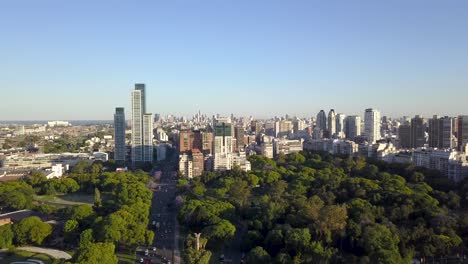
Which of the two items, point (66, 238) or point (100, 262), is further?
point (66, 238)

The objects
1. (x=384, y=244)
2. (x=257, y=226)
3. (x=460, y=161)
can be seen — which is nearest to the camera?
(x=384, y=244)

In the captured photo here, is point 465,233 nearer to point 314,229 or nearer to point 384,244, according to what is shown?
point 384,244

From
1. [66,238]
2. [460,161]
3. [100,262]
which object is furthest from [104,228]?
[460,161]

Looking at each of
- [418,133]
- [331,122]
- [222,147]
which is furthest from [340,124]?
[222,147]

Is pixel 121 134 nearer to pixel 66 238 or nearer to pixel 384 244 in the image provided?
pixel 66 238

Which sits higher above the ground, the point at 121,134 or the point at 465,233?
the point at 121,134

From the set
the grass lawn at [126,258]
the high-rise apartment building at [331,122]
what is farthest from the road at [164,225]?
the high-rise apartment building at [331,122]

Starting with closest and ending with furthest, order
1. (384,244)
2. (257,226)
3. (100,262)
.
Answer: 1. (100,262)
2. (384,244)
3. (257,226)

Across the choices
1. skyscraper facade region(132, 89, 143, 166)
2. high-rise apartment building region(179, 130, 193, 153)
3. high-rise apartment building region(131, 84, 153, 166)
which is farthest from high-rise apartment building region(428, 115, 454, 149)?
skyscraper facade region(132, 89, 143, 166)
